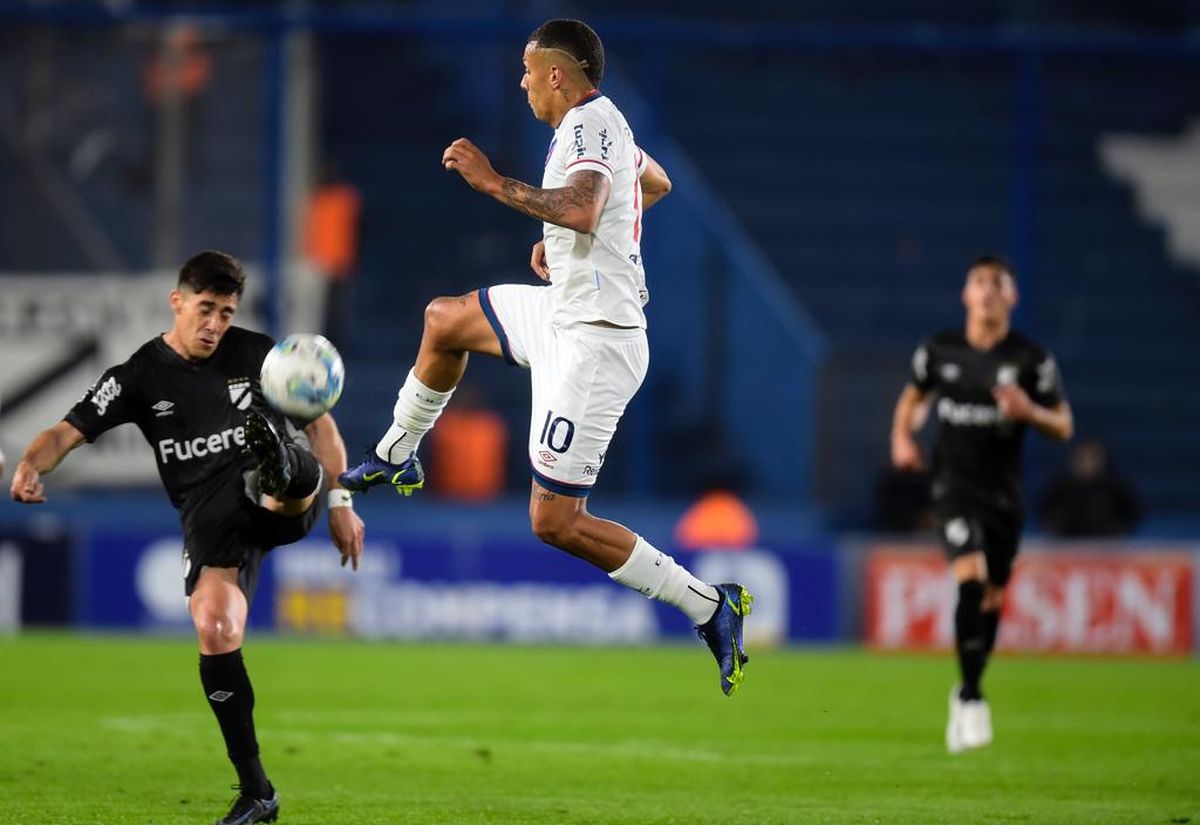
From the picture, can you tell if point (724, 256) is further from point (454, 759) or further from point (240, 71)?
point (454, 759)

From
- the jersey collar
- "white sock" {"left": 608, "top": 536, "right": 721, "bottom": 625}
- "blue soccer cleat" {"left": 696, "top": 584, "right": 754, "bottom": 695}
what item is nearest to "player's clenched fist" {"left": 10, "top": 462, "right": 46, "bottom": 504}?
"white sock" {"left": 608, "top": 536, "right": 721, "bottom": 625}

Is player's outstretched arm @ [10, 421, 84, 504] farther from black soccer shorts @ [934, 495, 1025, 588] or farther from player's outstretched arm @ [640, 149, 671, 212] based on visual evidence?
black soccer shorts @ [934, 495, 1025, 588]

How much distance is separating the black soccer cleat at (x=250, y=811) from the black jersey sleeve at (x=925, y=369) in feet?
16.6

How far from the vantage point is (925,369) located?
435 inches

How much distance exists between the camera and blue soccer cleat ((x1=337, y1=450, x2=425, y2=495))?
7789 millimetres

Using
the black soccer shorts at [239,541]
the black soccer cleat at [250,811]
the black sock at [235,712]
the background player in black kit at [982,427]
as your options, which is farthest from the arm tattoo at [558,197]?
the background player in black kit at [982,427]

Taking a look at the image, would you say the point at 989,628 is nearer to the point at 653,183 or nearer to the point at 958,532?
the point at 958,532

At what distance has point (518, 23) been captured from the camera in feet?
57.0

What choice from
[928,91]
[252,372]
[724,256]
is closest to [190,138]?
[724,256]

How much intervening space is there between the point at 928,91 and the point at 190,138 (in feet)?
29.9

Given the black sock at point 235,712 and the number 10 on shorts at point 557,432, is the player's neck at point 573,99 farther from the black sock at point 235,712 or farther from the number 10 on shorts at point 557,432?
the black sock at point 235,712

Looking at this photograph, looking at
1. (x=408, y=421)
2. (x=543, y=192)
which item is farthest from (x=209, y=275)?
(x=543, y=192)

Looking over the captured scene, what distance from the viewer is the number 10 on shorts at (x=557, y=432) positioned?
755 cm

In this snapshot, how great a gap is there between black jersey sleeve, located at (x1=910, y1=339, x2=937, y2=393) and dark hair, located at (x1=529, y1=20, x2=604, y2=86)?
406 cm
